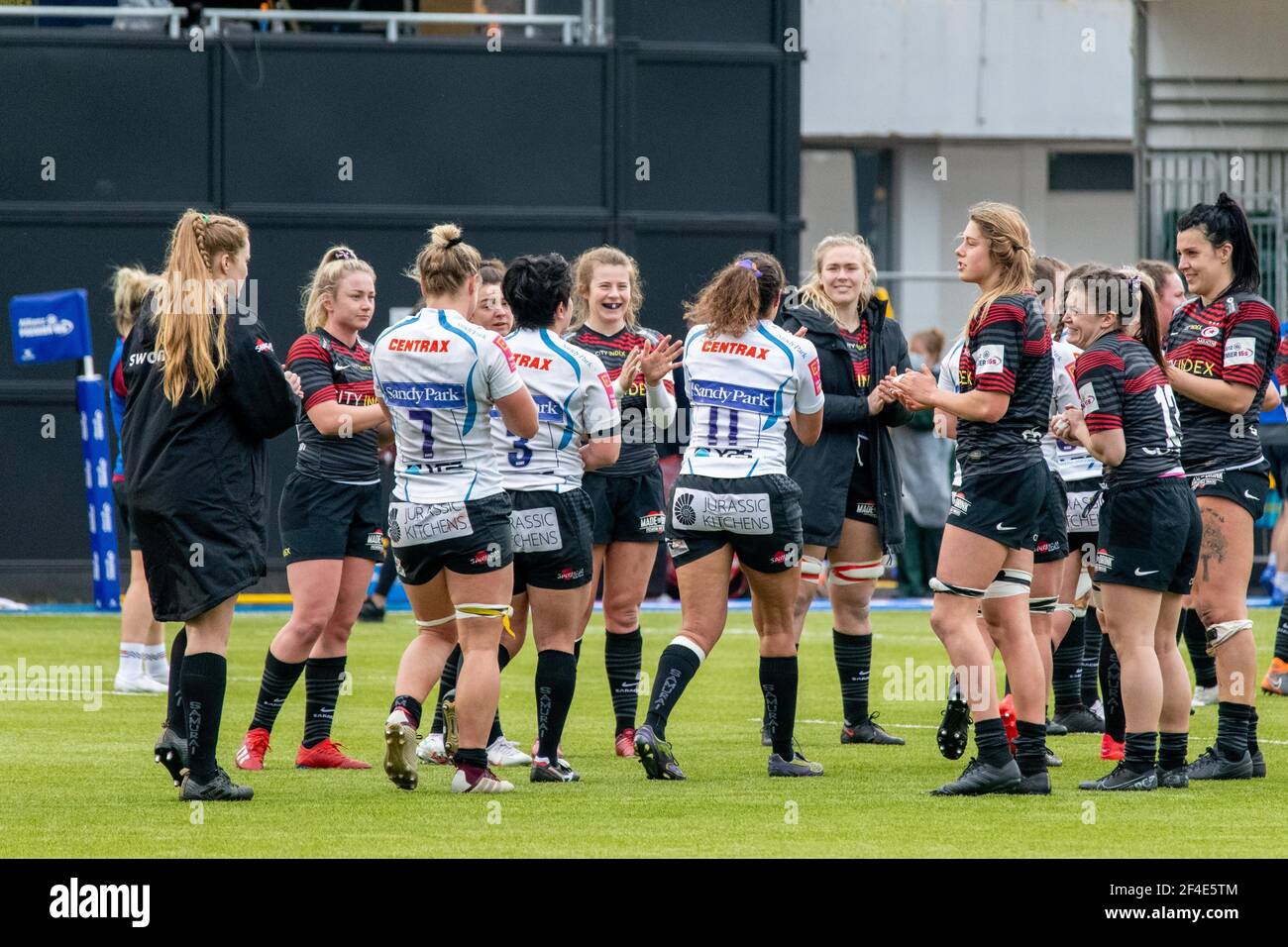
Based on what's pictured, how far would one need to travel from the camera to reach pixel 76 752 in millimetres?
8500

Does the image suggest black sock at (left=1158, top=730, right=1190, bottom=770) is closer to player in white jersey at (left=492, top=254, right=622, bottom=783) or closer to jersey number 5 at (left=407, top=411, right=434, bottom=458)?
player in white jersey at (left=492, top=254, right=622, bottom=783)

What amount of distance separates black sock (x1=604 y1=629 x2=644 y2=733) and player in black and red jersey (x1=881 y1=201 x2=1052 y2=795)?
1821 millimetres

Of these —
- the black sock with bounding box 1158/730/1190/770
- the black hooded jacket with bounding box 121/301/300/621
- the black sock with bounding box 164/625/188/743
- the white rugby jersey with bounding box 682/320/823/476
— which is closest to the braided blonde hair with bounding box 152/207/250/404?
the black hooded jacket with bounding box 121/301/300/621

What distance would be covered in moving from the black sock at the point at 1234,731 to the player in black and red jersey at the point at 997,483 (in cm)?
98

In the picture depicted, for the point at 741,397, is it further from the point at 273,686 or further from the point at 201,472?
the point at 273,686

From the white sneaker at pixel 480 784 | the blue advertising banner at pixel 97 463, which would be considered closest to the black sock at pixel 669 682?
the white sneaker at pixel 480 784

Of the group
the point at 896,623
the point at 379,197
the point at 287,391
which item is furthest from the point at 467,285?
the point at 379,197

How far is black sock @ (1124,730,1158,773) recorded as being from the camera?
24.0ft

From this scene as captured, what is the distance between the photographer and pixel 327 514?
8211mm

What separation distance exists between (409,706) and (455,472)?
86cm

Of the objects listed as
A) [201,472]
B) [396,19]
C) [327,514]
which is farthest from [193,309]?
[396,19]

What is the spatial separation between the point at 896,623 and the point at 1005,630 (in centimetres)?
782
